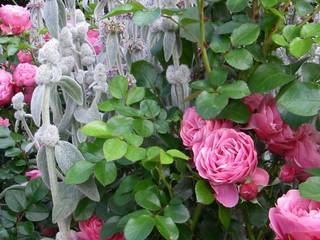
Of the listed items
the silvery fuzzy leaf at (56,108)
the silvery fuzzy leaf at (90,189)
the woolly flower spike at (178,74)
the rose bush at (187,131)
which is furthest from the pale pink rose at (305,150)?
the silvery fuzzy leaf at (56,108)

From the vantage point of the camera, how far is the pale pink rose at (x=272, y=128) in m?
0.87

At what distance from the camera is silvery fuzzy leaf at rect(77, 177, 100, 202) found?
2.91ft

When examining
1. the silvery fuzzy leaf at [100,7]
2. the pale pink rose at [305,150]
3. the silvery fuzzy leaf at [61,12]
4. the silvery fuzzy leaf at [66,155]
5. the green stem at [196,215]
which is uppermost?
the silvery fuzzy leaf at [61,12]

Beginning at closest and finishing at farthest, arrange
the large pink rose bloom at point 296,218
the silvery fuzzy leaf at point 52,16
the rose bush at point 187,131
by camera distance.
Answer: the large pink rose bloom at point 296,218, the rose bush at point 187,131, the silvery fuzzy leaf at point 52,16

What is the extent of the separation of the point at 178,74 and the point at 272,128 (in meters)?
0.21

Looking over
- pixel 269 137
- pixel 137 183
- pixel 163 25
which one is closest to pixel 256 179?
pixel 269 137

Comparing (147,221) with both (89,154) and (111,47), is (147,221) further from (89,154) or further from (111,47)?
(111,47)

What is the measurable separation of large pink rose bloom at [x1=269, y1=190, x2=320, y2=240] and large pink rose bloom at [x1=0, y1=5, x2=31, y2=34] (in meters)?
1.19

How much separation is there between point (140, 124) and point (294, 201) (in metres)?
0.27

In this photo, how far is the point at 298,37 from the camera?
819 mm

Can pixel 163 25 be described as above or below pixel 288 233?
above

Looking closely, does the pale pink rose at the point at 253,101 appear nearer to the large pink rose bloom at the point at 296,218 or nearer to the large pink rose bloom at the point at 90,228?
the large pink rose bloom at the point at 296,218

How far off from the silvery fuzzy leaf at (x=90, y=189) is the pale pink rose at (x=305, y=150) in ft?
1.12

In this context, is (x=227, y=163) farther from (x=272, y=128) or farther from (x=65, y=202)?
(x=65, y=202)
